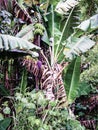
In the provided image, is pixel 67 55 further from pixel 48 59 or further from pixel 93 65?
pixel 93 65

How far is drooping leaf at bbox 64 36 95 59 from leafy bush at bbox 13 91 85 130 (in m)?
0.80

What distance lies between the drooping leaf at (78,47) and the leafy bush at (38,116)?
80 cm

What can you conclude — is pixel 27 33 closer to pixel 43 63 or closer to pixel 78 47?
pixel 43 63

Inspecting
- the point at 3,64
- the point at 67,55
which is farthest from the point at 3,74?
the point at 67,55

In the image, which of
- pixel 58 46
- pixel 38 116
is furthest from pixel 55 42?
pixel 38 116

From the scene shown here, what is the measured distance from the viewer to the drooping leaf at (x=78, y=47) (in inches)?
177

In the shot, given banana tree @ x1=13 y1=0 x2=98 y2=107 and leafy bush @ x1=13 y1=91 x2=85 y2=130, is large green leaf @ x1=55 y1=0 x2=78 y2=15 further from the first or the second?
leafy bush @ x1=13 y1=91 x2=85 y2=130

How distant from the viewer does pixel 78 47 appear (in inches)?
181

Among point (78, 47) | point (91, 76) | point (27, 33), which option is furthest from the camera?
point (91, 76)

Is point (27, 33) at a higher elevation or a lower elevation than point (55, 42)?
higher

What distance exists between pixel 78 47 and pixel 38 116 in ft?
4.05

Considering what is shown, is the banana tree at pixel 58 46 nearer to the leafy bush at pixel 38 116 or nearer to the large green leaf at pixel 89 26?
the large green leaf at pixel 89 26

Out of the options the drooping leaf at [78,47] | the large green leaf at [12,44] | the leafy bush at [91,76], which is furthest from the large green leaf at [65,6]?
the large green leaf at [12,44]

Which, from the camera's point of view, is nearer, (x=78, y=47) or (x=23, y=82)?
(x=78, y=47)
